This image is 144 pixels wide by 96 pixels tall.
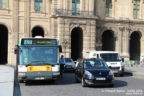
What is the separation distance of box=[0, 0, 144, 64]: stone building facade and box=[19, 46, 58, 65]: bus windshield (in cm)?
1996

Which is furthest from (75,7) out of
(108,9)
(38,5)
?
(108,9)

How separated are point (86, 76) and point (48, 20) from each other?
24.3 metres

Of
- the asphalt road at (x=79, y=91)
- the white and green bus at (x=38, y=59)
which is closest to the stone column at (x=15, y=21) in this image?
the white and green bus at (x=38, y=59)

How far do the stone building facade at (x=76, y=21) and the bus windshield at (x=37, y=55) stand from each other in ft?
65.5

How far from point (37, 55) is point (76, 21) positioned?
2206 centimetres

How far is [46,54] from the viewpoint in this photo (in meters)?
16.1

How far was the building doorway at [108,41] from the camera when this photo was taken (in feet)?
137

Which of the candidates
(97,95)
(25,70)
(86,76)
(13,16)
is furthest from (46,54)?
(13,16)

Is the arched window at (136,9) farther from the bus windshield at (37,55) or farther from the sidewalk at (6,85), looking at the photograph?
the bus windshield at (37,55)

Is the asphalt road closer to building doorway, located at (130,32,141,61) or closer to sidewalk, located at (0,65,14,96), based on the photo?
sidewalk, located at (0,65,14,96)

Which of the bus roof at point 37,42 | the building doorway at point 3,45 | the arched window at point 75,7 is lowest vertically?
the building doorway at point 3,45

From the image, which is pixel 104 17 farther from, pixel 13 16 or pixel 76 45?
pixel 13 16

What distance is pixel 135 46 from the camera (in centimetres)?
4538

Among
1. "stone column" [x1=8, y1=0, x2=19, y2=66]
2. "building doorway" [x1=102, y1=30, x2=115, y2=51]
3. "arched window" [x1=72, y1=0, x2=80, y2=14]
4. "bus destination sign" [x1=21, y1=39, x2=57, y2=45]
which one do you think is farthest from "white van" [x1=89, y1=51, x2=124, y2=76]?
"building doorway" [x1=102, y1=30, x2=115, y2=51]
